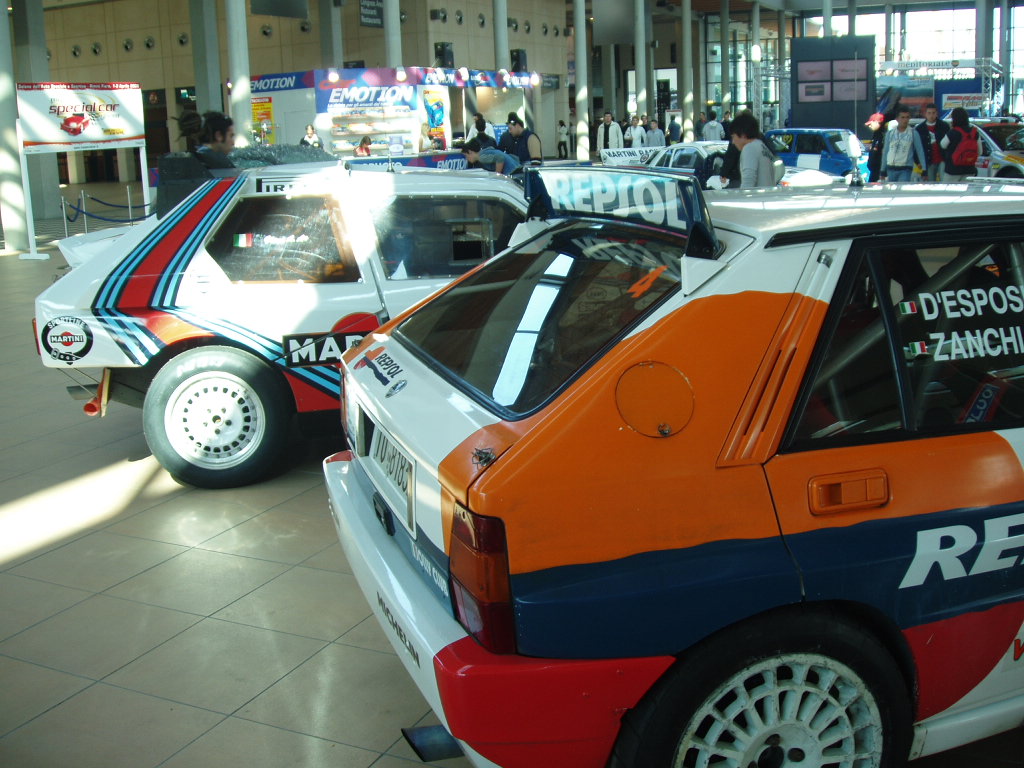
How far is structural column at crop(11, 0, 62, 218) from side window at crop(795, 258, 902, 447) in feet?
78.9

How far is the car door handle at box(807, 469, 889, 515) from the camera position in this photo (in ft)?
7.57

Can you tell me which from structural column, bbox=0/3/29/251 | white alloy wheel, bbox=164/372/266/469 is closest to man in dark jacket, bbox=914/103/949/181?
white alloy wheel, bbox=164/372/266/469

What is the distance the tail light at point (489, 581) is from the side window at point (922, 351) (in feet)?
2.41

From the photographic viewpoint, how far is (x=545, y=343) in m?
2.74

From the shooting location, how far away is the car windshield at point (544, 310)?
2533 mm

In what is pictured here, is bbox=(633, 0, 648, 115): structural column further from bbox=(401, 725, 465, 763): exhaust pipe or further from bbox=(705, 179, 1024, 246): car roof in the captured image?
bbox=(401, 725, 465, 763): exhaust pipe

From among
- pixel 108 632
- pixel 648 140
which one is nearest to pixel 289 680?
pixel 108 632

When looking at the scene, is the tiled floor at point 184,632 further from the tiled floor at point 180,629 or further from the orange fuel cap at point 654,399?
the orange fuel cap at point 654,399

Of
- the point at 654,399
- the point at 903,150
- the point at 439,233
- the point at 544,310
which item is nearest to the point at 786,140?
the point at 903,150

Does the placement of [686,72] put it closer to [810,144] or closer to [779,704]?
[810,144]

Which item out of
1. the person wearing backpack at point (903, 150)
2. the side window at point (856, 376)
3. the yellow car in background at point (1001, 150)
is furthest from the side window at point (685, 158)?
the side window at point (856, 376)

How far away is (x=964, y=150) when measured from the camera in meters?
14.3

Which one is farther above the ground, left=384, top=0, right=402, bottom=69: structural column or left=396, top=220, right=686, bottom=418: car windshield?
left=384, top=0, right=402, bottom=69: structural column

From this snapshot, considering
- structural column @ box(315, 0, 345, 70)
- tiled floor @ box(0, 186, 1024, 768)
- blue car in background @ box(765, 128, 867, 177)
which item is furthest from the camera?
structural column @ box(315, 0, 345, 70)
